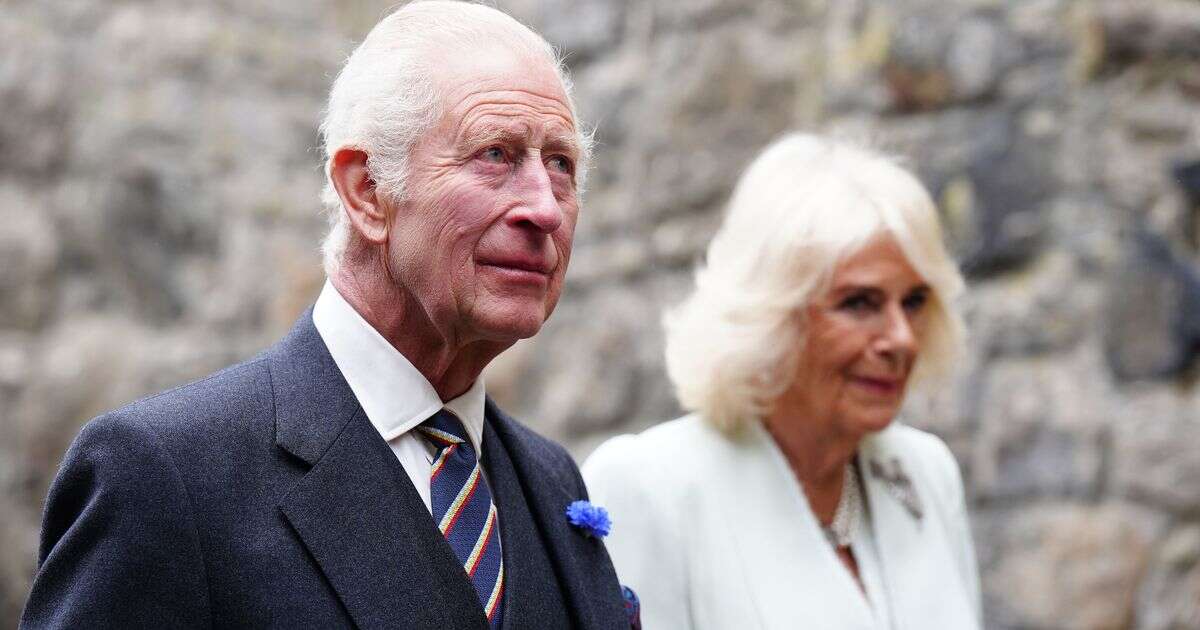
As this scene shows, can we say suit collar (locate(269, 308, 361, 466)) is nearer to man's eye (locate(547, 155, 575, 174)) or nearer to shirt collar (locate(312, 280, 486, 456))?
shirt collar (locate(312, 280, 486, 456))

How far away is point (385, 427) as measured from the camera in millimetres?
1643

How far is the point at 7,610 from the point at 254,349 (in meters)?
1.13

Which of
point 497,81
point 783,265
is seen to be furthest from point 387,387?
point 783,265

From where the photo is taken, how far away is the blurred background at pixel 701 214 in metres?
3.21

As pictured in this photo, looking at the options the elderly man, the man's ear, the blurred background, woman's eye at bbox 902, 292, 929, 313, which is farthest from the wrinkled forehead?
the blurred background

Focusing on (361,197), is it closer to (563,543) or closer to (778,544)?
(563,543)

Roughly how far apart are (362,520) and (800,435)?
51.1 inches

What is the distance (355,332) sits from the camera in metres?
1.67

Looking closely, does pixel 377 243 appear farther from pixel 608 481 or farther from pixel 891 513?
pixel 891 513

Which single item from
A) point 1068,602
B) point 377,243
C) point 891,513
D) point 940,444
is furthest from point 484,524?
point 1068,602

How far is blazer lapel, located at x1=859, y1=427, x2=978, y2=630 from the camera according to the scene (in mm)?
2559

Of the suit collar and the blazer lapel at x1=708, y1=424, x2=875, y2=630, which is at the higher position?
the suit collar

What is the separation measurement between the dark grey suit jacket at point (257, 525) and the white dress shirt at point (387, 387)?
3cm

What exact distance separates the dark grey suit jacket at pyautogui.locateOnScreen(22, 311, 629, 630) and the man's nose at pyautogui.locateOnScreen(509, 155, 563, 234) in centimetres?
29
